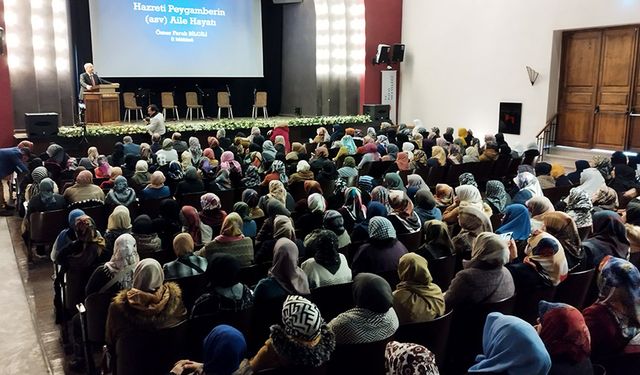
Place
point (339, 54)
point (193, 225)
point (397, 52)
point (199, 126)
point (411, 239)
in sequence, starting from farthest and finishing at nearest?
1. point (397, 52)
2. point (339, 54)
3. point (199, 126)
4. point (411, 239)
5. point (193, 225)

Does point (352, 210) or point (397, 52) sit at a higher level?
point (397, 52)

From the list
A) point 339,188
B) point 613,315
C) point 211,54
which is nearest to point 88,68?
point 211,54

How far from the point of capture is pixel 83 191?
545 centimetres

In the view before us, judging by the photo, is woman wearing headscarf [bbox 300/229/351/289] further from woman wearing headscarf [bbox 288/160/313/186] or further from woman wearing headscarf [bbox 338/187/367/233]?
woman wearing headscarf [bbox 288/160/313/186]

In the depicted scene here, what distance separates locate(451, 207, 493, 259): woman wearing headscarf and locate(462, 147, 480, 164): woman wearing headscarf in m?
4.09

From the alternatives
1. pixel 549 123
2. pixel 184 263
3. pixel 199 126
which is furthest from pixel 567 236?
pixel 549 123

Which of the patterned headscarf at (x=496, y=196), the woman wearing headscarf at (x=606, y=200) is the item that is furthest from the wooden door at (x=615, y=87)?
the patterned headscarf at (x=496, y=196)

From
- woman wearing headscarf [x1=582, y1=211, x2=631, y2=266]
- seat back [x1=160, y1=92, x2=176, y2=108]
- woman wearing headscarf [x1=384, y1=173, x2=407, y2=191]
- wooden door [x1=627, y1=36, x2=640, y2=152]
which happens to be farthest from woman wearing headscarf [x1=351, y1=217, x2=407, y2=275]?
seat back [x1=160, y1=92, x2=176, y2=108]

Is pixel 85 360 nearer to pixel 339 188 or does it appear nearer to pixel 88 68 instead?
pixel 339 188

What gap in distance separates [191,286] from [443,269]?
1.62 m

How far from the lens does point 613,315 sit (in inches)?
98.7

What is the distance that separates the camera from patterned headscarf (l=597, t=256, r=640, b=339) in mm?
2482

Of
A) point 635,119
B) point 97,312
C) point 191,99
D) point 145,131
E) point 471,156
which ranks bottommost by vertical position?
point 97,312

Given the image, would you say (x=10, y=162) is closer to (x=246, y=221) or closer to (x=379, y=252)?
(x=246, y=221)
